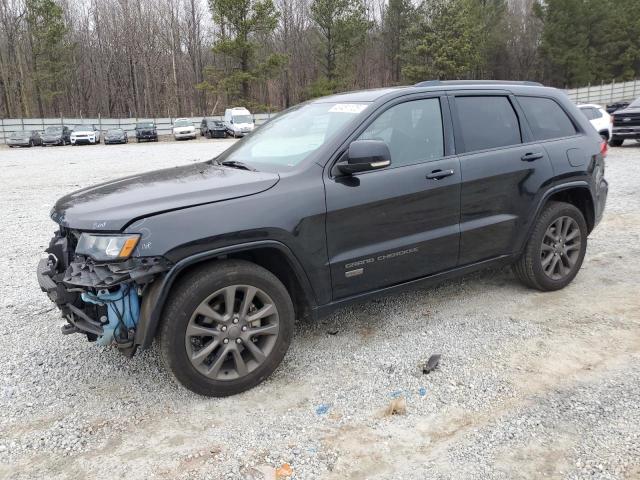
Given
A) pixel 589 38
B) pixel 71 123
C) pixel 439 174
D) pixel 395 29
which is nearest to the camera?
pixel 439 174

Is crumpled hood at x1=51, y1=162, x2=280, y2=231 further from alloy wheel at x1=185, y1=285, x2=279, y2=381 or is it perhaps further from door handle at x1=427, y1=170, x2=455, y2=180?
door handle at x1=427, y1=170, x2=455, y2=180

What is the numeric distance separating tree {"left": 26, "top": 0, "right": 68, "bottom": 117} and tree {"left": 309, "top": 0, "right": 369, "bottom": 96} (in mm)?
23203

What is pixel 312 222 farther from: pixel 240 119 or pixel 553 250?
pixel 240 119

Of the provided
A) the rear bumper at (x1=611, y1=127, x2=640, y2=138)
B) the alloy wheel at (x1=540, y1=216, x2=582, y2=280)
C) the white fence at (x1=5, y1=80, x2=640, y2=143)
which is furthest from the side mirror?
the white fence at (x1=5, y1=80, x2=640, y2=143)

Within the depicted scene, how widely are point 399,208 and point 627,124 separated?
624 inches

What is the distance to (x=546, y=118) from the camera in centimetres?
468

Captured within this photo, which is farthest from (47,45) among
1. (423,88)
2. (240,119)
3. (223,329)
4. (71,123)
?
(223,329)

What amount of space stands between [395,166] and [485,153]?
0.88 metres

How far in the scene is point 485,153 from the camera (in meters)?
4.16

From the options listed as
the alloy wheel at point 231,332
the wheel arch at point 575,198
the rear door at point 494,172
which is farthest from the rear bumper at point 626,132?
the alloy wheel at point 231,332

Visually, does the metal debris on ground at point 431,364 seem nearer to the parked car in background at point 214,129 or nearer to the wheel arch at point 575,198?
the wheel arch at point 575,198

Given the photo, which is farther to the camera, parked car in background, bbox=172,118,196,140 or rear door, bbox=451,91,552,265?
parked car in background, bbox=172,118,196,140

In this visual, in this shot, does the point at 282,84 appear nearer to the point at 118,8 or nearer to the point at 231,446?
the point at 118,8

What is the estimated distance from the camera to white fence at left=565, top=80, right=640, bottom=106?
48281 millimetres
